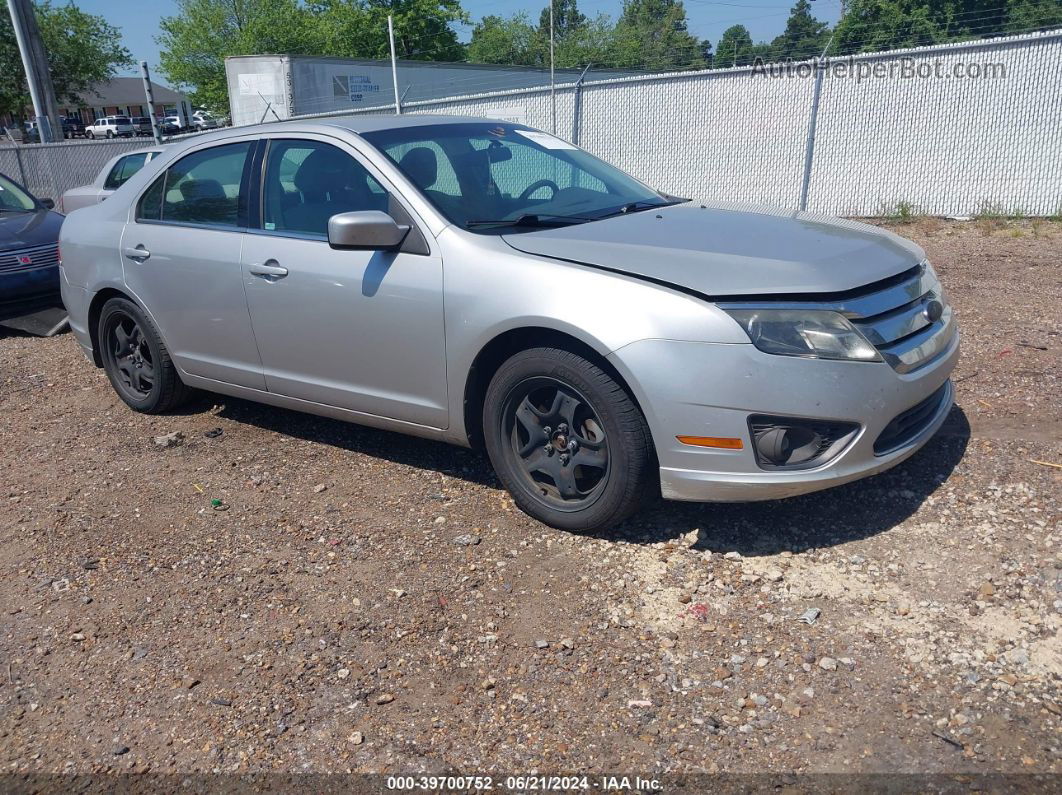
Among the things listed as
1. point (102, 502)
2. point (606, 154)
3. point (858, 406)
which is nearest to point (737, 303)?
point (858, 406)

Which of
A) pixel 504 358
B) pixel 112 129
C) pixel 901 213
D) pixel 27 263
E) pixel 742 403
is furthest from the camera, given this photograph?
pixel 112 129

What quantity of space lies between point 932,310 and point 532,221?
1734 millimetres

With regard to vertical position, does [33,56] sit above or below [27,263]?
above

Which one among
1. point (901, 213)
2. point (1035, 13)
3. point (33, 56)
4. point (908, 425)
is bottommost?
point (901, 213)

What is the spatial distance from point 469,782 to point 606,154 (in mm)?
13127

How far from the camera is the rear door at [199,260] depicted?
4629 millimetres

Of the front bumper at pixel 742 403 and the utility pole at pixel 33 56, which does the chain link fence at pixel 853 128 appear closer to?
the front bumper at pixel 742 403

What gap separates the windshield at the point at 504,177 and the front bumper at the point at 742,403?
1103 mm

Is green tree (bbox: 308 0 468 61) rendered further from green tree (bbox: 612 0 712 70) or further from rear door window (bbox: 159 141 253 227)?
rear door window (bbox: 159 141 253 227)

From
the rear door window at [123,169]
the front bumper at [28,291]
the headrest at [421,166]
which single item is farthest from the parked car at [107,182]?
the headrest at [421,166]

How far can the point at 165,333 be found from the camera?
5.09 m

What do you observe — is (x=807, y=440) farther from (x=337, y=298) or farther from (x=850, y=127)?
(x=850, y=127)

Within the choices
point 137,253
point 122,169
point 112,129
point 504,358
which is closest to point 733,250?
point 504,358

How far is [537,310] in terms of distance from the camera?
349 cm
